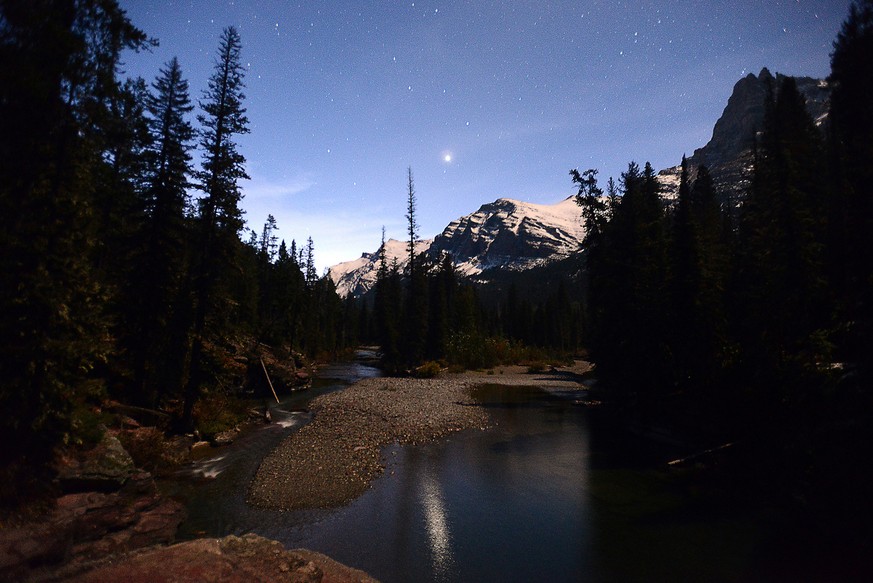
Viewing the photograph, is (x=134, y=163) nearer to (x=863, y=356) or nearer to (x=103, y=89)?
(x=103, y=89)

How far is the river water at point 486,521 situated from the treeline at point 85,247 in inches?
193

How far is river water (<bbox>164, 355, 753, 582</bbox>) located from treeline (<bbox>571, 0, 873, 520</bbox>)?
14.1 feet

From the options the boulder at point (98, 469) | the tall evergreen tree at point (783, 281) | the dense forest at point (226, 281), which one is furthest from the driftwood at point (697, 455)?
the boulder at point (98, 469)

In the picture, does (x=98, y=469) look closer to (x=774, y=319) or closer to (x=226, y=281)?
(x=226, y=281)

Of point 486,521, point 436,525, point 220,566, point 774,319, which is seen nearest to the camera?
point 220,566

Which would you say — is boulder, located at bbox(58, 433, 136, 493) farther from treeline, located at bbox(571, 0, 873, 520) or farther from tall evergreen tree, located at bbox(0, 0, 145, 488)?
treeline, located at bbox(571, 0, 873, 520)

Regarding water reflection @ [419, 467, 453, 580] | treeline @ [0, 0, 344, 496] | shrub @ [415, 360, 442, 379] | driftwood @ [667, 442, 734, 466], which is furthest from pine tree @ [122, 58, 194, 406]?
shrub @ [415, 360, 442, 379]

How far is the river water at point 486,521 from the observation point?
10.1 m

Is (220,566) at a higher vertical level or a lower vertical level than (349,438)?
higher

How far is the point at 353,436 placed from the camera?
2092 centimetres

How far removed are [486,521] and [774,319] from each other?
14967 mm

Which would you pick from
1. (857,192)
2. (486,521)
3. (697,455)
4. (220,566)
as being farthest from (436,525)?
(857,192)

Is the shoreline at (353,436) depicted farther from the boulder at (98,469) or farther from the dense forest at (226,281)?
the dense forest at (226,281)

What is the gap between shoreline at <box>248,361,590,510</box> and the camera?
46.3 ft
